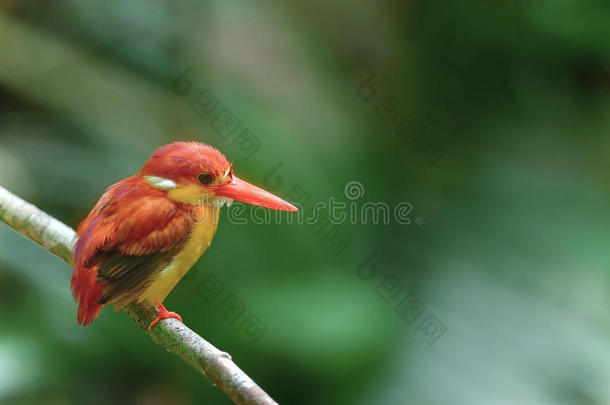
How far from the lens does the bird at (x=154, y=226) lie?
126 cm

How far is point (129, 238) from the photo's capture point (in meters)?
1.30

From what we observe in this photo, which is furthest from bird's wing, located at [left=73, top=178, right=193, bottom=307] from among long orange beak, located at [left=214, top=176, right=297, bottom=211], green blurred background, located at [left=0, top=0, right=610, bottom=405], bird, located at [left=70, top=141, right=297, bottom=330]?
green blurred background, located at [left=0, top=0, right=610, bottom=405]

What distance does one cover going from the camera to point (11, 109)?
3.15 metres

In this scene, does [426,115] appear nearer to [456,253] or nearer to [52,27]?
[456,253]

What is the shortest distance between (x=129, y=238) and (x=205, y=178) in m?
0.19

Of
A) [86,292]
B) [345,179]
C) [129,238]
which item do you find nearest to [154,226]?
[129,238]

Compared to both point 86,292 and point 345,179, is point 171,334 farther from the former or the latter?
point 345,179

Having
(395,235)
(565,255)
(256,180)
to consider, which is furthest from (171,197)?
(565,255)

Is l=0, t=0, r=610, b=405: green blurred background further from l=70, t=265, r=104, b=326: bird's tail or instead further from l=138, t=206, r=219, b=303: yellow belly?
l=70, t=265, r=104, b=326: bird's tail

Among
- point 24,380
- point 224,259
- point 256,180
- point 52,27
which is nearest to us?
point 24,380

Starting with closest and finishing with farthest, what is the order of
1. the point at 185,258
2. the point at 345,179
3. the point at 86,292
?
1. the point at 86,292
2. the point at 185,258
3. the point at 345,179

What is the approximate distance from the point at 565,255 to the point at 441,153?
0.77 metres

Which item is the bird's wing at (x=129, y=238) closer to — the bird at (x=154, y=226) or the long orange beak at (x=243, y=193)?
the bird at (x=154, y=226)

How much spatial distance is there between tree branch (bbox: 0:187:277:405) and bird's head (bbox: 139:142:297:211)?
273 mm
